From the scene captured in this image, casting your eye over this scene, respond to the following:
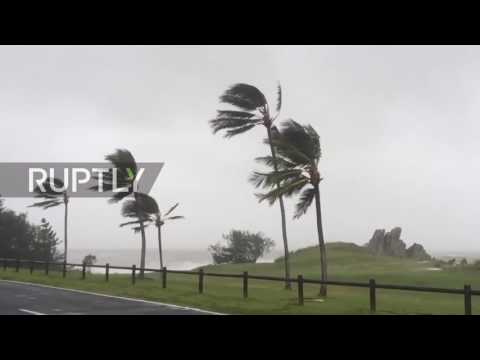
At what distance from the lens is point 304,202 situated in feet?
73.0

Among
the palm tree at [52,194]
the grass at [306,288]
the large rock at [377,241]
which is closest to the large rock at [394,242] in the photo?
the large rock at [377,241]

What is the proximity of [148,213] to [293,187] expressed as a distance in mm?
14581

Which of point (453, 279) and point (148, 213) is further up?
point (148, 213)

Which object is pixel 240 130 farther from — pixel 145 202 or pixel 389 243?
pixel 389 243

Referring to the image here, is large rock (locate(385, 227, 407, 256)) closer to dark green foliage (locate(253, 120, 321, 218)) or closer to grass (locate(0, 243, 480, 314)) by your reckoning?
grass (locate(0, 243, 480, 314))

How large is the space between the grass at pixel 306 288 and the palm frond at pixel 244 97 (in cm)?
924

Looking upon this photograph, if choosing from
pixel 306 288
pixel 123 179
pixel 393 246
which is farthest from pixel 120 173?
pixel 393 246

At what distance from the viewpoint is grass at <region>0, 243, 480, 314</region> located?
600 inches

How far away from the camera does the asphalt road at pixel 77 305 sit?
1293cm

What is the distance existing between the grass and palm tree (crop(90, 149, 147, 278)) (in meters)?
4.04

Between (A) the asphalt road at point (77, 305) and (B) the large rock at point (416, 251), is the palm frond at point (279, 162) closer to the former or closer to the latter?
(A) the asphalt road at point (77, 305)

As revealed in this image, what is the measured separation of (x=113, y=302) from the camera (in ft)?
50.9
